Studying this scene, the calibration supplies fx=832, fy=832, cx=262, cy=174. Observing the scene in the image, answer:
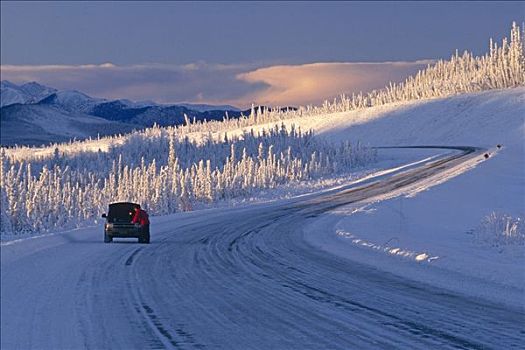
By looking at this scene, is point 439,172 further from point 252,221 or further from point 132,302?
point 132,302

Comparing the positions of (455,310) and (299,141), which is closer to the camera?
(455,310)

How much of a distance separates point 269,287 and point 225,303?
1.99 metres

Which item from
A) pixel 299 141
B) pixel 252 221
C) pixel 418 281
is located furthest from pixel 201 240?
pixel 299 141

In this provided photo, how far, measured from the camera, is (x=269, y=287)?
1520cm

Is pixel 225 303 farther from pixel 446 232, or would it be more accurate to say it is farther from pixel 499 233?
pixel 446 232

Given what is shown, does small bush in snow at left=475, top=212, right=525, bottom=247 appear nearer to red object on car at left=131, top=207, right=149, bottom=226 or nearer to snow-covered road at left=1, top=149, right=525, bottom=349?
snow-covered road at left=1, top=149, right=525, bottom=349

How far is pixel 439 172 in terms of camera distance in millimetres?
62719

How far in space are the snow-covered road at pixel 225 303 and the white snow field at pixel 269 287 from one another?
0.03m

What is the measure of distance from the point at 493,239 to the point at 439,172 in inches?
1559

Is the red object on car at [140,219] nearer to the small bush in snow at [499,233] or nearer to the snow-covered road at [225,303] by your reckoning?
the snow-covered road at [225,303]

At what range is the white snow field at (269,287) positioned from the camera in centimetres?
1059

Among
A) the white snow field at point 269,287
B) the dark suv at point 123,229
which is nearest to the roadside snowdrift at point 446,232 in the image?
the white snow field at point 269,287

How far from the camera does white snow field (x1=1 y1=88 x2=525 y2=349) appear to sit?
34.7ft

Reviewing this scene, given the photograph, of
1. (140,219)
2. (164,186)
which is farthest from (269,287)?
(164,186)
